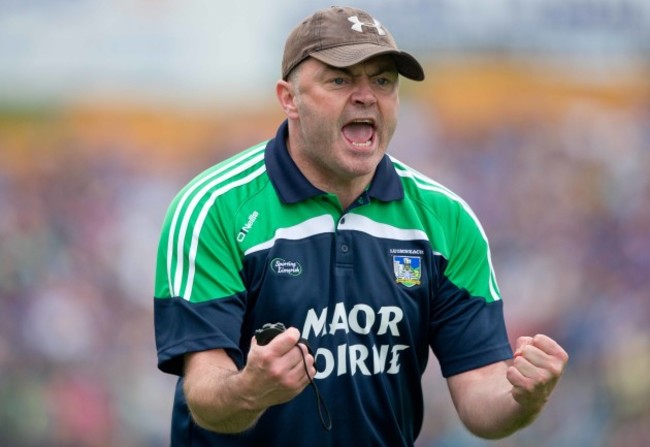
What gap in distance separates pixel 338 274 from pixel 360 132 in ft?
1.57

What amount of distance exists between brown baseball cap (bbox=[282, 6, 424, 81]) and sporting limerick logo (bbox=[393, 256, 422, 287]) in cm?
63

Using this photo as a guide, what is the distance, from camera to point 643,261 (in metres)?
9.28

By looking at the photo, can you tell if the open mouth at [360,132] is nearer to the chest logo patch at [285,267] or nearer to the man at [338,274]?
the man at [338,274]

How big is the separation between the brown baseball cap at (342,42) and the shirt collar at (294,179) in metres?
0.25

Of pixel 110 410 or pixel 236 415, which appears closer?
pixel 236 415

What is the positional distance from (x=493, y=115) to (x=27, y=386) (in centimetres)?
375

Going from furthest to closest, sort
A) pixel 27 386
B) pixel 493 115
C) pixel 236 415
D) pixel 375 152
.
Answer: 1. pixel 493 115
2. pixel 27 386
3. pixel 375 152
4. pixel 236 415

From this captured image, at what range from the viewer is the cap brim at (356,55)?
4.06m

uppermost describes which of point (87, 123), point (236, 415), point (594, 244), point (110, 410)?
point (87, 123)

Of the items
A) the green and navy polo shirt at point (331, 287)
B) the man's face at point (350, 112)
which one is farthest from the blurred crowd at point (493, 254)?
the man's face at point (350, 112)

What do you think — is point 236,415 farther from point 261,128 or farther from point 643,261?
point 643,261

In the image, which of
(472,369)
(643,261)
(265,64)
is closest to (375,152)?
(472,369)

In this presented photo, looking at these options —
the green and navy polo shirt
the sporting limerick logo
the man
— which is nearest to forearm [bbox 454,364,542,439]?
the man

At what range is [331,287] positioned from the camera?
13.5 feet
